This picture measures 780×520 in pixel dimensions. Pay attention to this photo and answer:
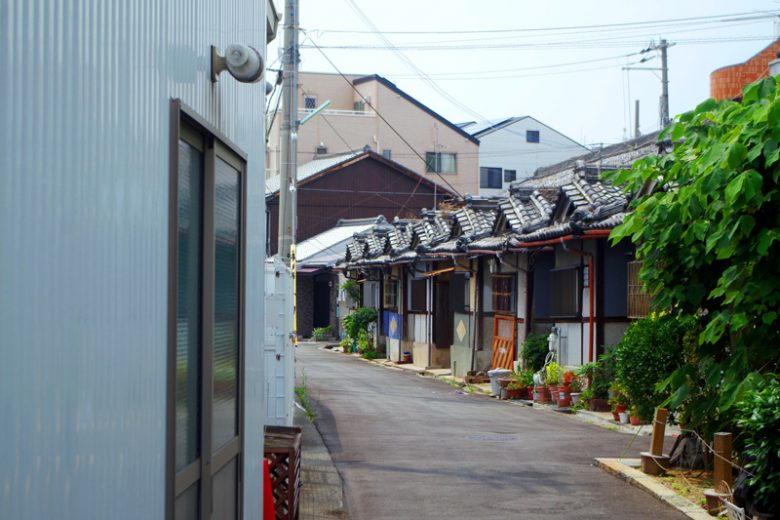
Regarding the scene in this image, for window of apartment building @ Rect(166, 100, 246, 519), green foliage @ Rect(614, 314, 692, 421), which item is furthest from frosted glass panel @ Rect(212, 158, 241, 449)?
green foliage @ Rect(614, 314, 692, 421)

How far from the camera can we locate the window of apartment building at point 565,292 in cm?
2162

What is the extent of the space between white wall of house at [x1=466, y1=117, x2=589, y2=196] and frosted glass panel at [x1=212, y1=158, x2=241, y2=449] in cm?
5622

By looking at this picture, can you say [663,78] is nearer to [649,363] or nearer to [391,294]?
[391,294]

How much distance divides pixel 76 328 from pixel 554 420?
16.6 meters

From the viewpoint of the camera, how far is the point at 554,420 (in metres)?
18.9

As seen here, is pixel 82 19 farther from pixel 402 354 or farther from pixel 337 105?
pixel 337 105

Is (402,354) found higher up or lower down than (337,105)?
lower down

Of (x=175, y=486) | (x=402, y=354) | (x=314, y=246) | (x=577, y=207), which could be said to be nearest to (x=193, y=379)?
(x=175, y=486)

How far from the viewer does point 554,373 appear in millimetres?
21609

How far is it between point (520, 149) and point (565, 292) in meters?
41.2

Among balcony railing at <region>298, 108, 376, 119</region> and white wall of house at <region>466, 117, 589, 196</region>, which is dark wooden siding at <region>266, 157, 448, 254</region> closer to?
balcony railing at <region>298, 108, 376, 119</region>

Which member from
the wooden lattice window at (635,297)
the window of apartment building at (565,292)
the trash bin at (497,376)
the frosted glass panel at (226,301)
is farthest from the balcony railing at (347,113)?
the frosted glass panel at (226,301)

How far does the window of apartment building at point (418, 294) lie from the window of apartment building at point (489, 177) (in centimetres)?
2603

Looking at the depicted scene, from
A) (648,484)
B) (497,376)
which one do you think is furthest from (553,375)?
(648,484)
